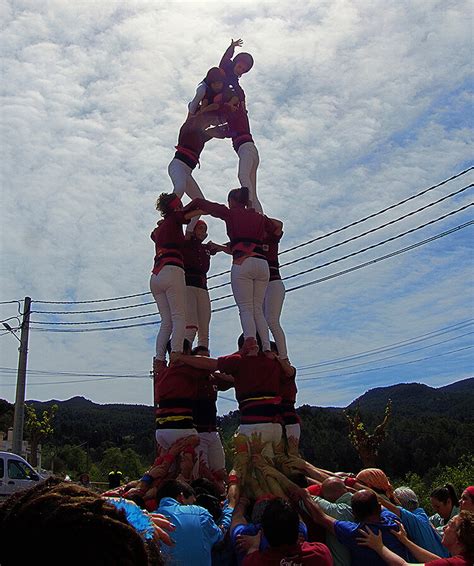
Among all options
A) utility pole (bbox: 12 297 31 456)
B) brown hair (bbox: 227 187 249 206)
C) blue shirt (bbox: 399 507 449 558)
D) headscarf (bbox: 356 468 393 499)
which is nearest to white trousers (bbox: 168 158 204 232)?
brown hair (bbox: 227 187 249 206)

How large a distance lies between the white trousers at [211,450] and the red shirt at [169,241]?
2171 mm

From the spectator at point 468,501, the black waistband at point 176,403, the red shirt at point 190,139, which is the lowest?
the spectator at point 468,501

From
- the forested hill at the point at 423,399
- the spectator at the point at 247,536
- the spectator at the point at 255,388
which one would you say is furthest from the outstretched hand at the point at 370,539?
the forested hill at the point at 423,399

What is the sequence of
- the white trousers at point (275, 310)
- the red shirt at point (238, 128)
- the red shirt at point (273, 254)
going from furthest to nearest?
the red shirt at point (238, 128), the red shirt at point (273, 254), the white trousers at point (275, 310)

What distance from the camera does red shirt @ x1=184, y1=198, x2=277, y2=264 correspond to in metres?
8.12

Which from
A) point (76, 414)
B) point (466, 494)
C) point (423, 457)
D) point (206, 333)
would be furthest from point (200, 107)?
point (76, 414)

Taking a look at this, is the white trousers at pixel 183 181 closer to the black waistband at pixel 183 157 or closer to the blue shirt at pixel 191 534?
the black waistband at pixel 183 157

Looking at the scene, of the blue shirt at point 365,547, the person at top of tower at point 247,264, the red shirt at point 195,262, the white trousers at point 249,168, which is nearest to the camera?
the blue shirt at point 365,547

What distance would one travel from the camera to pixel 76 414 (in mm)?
65625

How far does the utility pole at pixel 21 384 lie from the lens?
18.4 m

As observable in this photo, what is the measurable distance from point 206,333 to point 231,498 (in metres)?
3.54

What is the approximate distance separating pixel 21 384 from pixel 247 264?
40.6ft

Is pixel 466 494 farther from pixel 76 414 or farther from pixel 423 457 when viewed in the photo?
pixel 76 414

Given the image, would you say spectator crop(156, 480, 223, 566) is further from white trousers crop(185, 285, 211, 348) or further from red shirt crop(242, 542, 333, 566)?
white trousers crop(185, 285, 211, 348)
